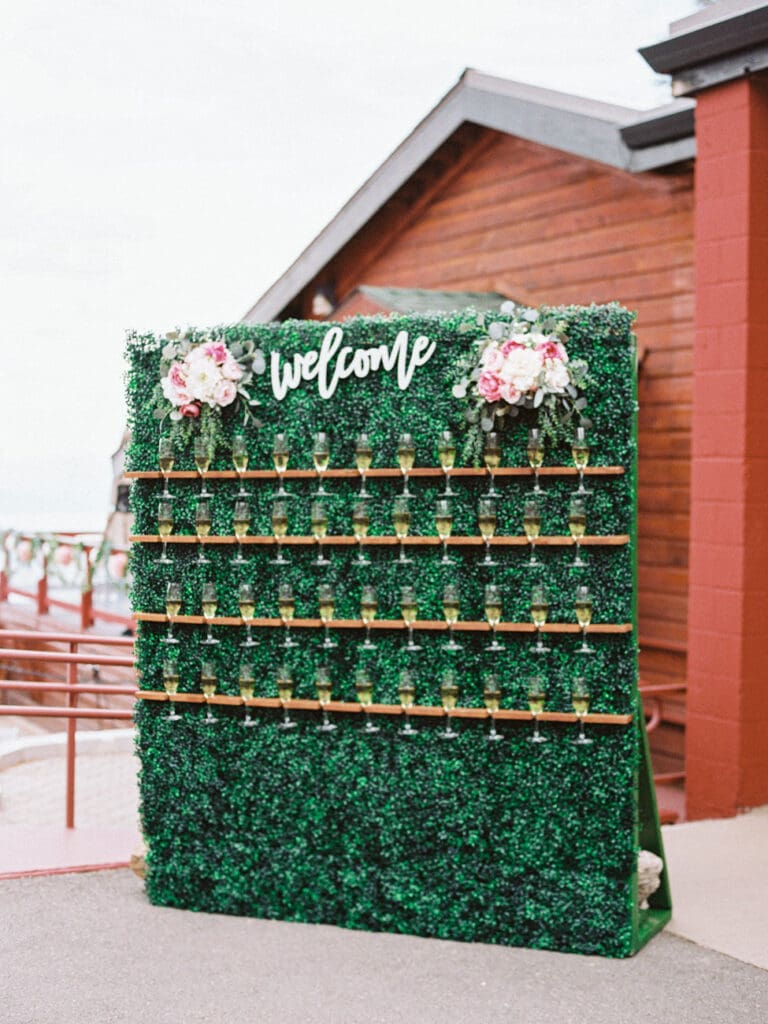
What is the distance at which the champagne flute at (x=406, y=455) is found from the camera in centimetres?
491

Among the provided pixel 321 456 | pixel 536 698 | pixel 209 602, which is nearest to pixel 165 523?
pixel 209 602

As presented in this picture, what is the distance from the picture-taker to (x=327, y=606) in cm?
505

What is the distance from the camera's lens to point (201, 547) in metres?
5.27

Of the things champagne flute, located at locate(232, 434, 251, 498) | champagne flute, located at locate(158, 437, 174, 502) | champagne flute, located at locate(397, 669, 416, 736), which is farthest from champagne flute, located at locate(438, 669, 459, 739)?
champagne flute, located at locate(158, 437, 174, 502)

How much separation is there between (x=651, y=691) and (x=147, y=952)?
3.87m

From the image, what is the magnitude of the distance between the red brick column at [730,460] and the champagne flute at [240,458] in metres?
3.05

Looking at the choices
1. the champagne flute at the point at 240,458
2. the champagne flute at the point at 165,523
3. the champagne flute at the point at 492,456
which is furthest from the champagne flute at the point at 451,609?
the champagne flute at the point at 165,523

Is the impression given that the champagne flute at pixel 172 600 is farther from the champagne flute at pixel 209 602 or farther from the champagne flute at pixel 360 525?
the champagne flute at pixel 360 525

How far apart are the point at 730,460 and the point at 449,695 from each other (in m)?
2.82

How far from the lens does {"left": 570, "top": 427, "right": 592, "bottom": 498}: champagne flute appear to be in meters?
4.75

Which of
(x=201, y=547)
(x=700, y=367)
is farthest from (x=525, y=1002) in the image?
(x=700, y=367)

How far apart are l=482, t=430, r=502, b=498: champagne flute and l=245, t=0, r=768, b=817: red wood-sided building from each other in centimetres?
252

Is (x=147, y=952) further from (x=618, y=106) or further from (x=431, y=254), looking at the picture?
(x=431, y=254)

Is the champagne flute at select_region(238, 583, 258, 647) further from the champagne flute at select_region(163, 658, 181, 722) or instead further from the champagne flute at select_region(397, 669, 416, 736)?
the champagne flute at select_region(397, 669, 416, 736)
